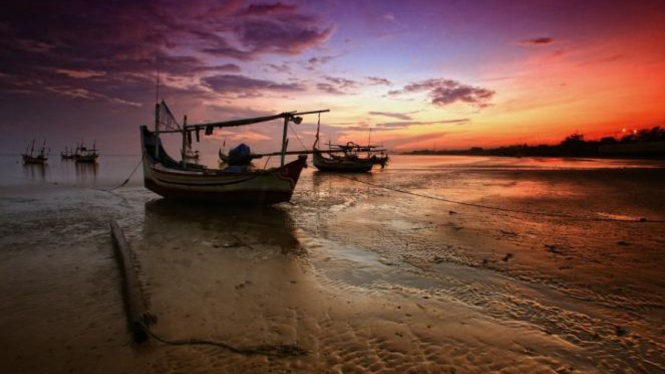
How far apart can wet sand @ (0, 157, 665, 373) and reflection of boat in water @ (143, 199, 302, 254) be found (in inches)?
4.2

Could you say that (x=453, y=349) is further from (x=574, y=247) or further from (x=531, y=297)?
(x=574, y=247)

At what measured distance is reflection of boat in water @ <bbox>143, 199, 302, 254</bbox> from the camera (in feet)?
27.1

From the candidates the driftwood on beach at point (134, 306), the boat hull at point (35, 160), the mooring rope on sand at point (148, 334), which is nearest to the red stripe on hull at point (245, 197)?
the driftwood on beach at point (134, 306)

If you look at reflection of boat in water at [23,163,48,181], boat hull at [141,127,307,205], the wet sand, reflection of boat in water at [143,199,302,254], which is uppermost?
boat hull at [141,127,307,205]

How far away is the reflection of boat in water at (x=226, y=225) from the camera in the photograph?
8.27 meters

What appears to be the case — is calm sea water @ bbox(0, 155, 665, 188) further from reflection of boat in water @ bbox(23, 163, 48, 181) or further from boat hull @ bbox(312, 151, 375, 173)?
boat hull @ bbox(312, 151, 375, 173)

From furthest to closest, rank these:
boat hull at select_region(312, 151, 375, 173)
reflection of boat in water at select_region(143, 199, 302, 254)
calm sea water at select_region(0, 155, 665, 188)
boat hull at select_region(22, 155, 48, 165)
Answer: boat hull at select_region(22, 155, 48, 165), boat hull at select_region(312, 151, 375, 173), calm sea water at select_region(0, 155, 665, 188), reflection of boat in water at select_region(143, 199, 302, 254)

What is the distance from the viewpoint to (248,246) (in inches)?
305

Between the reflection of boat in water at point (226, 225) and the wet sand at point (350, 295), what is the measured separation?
11 cm

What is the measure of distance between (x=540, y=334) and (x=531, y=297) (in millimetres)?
1162

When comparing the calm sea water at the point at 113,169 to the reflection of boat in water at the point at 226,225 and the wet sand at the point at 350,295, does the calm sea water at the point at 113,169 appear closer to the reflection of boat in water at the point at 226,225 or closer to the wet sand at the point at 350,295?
the reflection of boat in water at the point at 226,225

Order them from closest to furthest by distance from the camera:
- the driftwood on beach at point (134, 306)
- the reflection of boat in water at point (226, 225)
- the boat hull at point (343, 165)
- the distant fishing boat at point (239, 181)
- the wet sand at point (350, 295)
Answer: the wet sand at point (350, 295)
the driftwood on beach at point (134, 306)
the reflection of boat in water at point (226, 225)
the distant fishing boat at point (239, 181)
the boat hull at point (343, 165)

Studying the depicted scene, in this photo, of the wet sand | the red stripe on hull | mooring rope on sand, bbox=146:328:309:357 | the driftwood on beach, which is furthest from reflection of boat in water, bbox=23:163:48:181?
mooring rope on sand, bbox=146:328:309:357

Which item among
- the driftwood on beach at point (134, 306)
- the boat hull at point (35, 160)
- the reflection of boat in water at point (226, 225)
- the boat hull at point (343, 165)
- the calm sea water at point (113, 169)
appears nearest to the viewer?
the driftwood on beach at point (134, 306)
